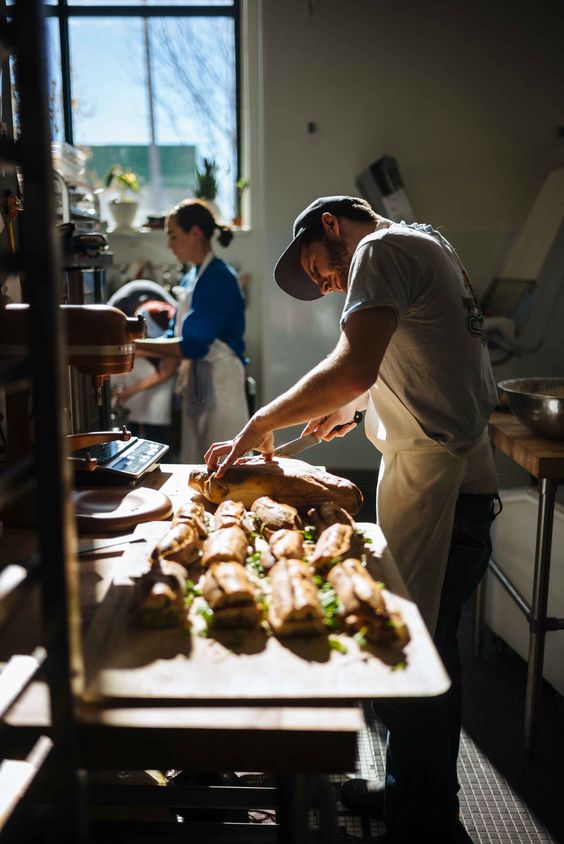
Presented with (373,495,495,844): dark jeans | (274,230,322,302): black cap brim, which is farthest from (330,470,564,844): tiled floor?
(274,230,322,302): black cap brim

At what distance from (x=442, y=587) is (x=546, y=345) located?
123 inches

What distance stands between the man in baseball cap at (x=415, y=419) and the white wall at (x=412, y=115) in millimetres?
2626

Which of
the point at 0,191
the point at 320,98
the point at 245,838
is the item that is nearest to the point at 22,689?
the point at 245,838

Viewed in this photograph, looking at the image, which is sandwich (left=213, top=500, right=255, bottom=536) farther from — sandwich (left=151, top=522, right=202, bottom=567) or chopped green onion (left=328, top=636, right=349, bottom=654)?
chopped green onion (left=328, top=636, right=349, bottom=654)

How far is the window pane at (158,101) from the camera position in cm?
564

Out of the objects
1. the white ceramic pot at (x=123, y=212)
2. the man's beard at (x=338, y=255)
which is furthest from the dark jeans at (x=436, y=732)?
the white ceramic pot at (x=123, y=212)

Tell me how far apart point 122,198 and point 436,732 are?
4.86 metres

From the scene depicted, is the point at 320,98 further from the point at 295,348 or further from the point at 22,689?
the point at 22,689

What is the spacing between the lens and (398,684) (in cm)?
109

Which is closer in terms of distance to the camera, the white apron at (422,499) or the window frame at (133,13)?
the white apron at (422,499)

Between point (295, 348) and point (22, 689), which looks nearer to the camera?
point (22, 689)

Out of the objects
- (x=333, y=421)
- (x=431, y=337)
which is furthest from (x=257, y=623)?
(x=333, y=421)

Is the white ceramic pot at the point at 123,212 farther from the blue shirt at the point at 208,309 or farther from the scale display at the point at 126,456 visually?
the scale display at the point at 126,456

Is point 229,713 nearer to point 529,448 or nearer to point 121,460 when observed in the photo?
point 121,460
